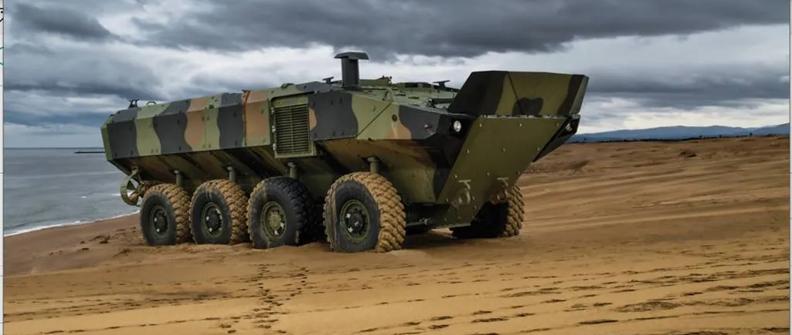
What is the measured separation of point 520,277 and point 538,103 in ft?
9.12

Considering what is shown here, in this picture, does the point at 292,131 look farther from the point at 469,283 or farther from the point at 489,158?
the point at 469,283

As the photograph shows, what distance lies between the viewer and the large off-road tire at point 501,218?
33.3ft

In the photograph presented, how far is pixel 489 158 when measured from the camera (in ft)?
28.6

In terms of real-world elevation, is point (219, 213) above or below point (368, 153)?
below

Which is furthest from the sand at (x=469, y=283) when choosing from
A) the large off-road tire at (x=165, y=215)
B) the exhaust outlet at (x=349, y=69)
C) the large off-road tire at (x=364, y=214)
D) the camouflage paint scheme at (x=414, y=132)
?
the exhaust outlet at (x=349, y=69)

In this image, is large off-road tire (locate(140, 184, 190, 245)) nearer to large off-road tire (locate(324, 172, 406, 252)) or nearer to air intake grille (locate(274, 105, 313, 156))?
air intake grille (locate(274, 105, 313, 156))

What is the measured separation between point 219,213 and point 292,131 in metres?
1.88

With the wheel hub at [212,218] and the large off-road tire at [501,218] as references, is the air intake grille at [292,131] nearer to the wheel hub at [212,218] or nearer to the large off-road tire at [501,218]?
the wheel hub at [212,218]

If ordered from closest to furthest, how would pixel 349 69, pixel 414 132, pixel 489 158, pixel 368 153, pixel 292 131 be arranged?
1. pixel 414 132
2. pixel 489 158
3. pixel 368 153
4. pixel 349 69
5. pixel 292 131

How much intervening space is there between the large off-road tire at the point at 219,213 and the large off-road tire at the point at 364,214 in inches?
77.1

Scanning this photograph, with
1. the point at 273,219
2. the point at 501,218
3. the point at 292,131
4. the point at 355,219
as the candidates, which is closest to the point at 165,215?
the point at 273,219

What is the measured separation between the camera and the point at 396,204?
342 inches

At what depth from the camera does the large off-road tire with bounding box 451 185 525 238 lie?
33.3 ft

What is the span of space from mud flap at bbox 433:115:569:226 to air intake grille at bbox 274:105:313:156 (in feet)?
5.28
